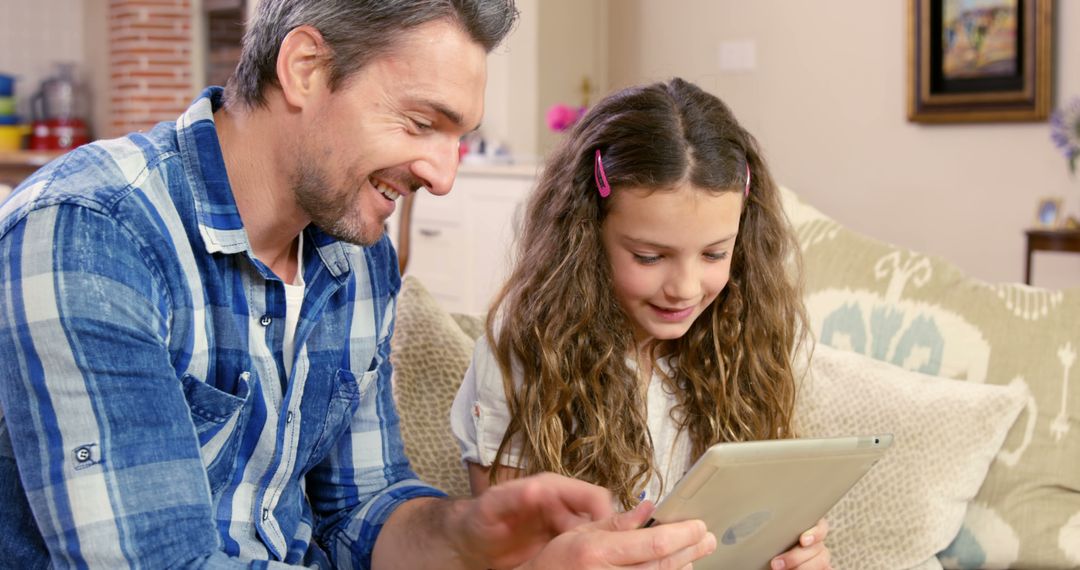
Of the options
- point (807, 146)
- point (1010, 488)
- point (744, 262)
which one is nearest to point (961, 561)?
point (1010, 488)

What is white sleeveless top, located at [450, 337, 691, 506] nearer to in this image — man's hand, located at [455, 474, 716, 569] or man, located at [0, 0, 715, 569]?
man, located at [0, 0, 715, 569]

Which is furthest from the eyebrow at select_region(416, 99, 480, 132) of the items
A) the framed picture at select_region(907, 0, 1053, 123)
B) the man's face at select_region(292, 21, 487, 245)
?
the framed picture at select_region(907, 0, 1053, 123)

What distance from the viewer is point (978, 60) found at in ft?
15.7

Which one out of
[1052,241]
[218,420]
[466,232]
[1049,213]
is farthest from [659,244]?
[466,232]

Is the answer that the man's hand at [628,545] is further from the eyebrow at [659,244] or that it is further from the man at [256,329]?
the eyebrow at [659,244]

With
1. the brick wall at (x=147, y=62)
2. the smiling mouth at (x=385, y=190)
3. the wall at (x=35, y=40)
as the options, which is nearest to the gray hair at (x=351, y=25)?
the smiling mouth at (x=385, y=190)

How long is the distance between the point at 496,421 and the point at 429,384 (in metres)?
0.25

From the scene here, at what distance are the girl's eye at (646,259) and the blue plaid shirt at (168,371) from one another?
327 millimetres

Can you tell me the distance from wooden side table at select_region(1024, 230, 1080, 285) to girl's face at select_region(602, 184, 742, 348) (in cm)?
276

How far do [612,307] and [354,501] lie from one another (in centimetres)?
43

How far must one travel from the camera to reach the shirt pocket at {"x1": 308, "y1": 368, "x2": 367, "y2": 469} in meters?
1.41

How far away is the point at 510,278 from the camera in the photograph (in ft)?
5.62

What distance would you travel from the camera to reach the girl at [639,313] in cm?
154

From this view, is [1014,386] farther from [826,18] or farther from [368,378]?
[826,18]
